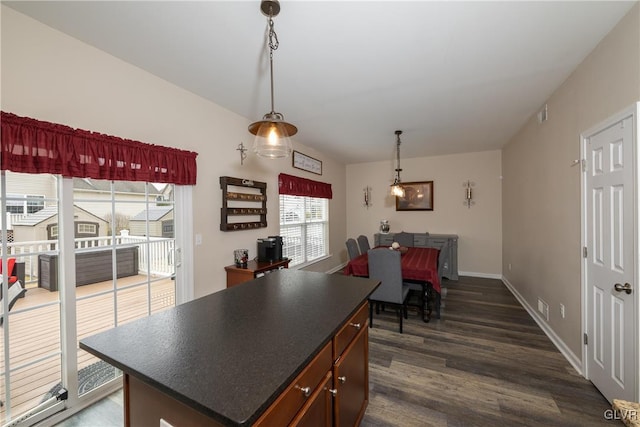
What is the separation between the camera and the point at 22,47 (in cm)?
155

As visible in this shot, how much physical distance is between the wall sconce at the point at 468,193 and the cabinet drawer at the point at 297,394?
515 cm

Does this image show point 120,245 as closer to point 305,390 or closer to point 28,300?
point 28,300

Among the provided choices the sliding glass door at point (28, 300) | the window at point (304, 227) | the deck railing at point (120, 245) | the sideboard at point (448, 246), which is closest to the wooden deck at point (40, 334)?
Result: the sliding glass door at point (28, 300)

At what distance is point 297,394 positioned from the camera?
925mm

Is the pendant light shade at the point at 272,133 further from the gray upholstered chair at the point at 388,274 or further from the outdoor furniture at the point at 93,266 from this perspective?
→ the gray upholstered chair at the point at 388,274

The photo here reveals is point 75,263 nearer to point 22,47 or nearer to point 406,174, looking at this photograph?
point 22,47

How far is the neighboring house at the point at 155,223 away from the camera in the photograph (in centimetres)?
224

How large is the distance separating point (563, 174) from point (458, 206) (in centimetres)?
298

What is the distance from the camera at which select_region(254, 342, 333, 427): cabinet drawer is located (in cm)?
79

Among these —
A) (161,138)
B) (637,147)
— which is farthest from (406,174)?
(161,138)

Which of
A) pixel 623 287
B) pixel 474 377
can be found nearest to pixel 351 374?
pixel 474 377

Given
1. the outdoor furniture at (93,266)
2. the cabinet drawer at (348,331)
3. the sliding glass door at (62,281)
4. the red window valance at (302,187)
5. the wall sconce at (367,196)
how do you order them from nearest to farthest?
1. the cabinet drawer at (348,331)
2. the sliding glass door at (62,281)
3. the outdoor furniture at (93,266)
4. the red window valance at (302,187)
5. the wall sconce at (367,196)

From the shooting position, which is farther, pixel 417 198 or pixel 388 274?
pixel 417 198

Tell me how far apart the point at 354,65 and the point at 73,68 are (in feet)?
6.75
